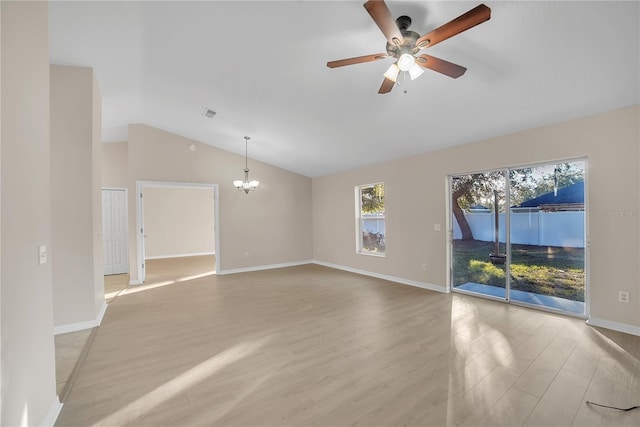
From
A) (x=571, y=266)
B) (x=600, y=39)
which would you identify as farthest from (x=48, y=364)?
(x=571, y=266)

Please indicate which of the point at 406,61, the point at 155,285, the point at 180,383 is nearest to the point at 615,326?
the point at 406,61

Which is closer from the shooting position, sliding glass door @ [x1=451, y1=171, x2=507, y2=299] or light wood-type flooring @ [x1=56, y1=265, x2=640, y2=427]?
light wood-type flooring @ [x1=56, y1=265, x2=640, y2=427]

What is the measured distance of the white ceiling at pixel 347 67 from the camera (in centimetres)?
217

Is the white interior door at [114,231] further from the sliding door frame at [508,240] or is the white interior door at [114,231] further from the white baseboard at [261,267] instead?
the sliding door frame at [508,240]

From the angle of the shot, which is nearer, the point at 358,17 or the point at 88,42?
the point at 358,17

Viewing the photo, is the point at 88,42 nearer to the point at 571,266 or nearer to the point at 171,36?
the point at 171,36

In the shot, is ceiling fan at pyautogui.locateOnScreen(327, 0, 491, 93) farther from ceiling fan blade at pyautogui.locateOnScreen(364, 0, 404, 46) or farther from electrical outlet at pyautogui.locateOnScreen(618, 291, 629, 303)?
electrical outlet at pyautogui.locateOnScreen(618, 291, 629, 303)

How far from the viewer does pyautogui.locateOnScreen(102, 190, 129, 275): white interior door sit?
6.41 metres

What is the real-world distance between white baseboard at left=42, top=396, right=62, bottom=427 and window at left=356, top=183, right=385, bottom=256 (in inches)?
201

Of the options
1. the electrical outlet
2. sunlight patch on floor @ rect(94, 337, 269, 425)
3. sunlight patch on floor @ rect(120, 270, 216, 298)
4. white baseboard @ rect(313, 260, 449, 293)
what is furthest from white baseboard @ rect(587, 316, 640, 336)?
sunlight patch on floor @ rect(120, 270, 216, 298)

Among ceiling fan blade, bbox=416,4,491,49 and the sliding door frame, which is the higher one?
ceiling fan blade, bbox=416,4,491,49

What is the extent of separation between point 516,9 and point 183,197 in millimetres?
9315

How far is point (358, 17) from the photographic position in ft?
A: 7.39

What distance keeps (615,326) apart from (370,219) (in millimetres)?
3986
